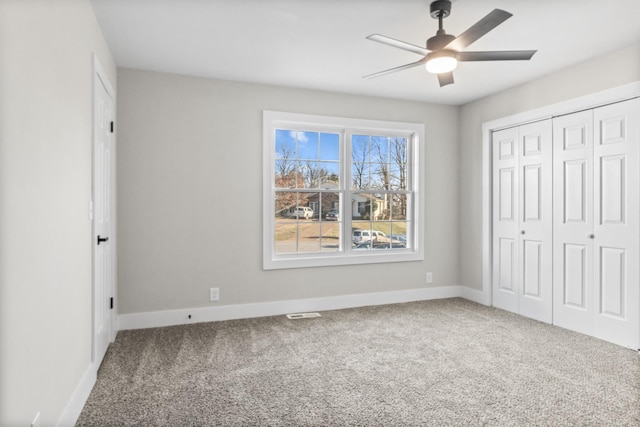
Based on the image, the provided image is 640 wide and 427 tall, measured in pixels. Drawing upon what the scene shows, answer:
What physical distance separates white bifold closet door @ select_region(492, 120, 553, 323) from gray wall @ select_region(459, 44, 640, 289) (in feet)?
0.78

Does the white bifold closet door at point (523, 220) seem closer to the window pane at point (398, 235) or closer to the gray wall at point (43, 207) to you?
the window pane at point (398, 235)

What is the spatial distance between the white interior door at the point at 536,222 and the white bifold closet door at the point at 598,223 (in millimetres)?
85

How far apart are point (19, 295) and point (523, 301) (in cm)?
439

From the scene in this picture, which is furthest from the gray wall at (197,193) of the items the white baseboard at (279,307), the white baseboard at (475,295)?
the white baseboard at (475,295)

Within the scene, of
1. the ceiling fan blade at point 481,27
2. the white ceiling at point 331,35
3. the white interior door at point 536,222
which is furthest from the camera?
the white interior door at point 536,222

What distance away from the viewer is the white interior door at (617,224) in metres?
3.23

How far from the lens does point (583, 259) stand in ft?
11.9

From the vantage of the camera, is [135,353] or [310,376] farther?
[135,353]

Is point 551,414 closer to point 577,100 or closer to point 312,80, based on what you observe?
point 577,100

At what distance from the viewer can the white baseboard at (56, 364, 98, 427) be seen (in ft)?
6.43

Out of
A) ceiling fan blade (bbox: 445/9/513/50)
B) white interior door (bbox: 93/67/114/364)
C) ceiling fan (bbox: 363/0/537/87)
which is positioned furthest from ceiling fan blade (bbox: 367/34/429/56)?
white interior door (bbox: 93/67/114/364)

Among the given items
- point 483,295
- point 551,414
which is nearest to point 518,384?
point 551,414

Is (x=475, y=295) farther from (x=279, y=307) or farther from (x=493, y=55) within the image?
(x=493, y=55)

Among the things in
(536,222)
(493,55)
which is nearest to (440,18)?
(493,55)
